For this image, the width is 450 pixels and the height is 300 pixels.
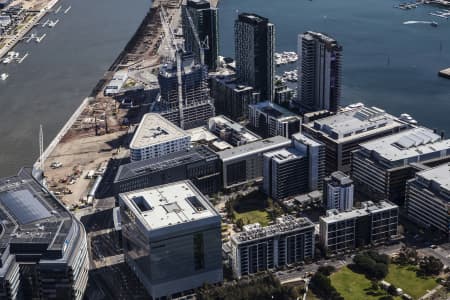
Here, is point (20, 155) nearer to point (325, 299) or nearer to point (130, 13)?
point (325, 299)

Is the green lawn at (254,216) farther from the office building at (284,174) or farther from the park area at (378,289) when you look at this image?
the park area at (378,289)

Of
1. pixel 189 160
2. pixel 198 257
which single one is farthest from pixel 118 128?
pixel 198 257

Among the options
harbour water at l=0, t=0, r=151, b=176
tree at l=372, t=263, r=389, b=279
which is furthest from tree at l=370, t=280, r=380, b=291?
harbour water at l=0, t=0, r=151, b=176

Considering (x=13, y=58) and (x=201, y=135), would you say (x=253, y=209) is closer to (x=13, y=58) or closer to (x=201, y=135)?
(x=201, y=135)

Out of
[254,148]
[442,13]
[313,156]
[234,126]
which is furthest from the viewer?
[442,13]

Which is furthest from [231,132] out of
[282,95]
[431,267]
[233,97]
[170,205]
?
[431,267]

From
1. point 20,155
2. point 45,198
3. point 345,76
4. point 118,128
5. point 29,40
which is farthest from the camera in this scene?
point 29,40

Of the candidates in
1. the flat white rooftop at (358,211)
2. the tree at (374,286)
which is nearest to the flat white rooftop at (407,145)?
the flat white rooftop at (358,211)
